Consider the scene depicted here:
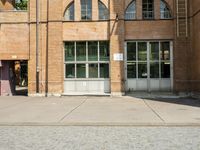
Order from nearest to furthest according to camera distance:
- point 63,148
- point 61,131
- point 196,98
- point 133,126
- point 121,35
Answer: point 63,148 → point 61,131 → point 133,126 → point 196,98 → point 121,35

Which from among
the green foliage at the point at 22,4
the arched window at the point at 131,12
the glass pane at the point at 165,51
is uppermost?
the green foliage at the point at 22,4

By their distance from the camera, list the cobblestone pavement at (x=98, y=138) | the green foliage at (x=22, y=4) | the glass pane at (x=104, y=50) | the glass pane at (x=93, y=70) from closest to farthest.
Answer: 1. the cobblestone pavement at (x=98, y=138)
2. the glass pane at (x=104, y=50)
3. the glass pane at (x=93, y=70)
4. the green foliage at (x=22, y=4)

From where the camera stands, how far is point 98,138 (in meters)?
10.6

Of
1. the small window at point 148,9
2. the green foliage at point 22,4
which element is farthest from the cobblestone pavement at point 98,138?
the green foliage at point 22,4

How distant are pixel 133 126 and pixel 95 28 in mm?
15424

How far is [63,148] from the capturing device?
29.9 ft

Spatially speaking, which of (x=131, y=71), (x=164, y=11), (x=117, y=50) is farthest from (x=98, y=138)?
(x=164, y=11)

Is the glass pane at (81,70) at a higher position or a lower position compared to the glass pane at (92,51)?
lower

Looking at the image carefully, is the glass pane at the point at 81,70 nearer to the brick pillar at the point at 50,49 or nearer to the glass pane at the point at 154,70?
the brick pillar at the point at 50,49

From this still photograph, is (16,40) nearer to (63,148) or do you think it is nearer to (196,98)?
(196,98)

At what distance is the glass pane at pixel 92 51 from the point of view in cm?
2812

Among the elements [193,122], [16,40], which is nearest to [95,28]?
[16,40]

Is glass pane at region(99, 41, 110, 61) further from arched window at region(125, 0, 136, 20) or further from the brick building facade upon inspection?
arched window at region(125, 0, 136, 20)

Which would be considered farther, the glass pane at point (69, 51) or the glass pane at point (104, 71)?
the glass pane at point (69, 51)
